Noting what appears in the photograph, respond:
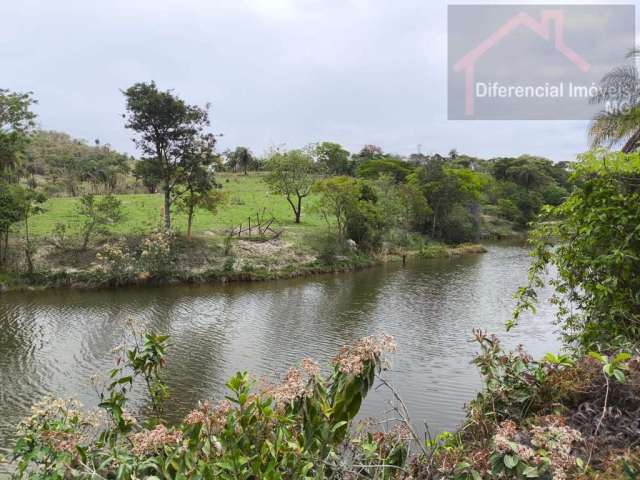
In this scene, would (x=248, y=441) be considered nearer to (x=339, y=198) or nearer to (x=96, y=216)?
(x=96, y=216)

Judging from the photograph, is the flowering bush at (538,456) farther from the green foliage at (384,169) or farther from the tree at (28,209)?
the green foliage at (384,169)

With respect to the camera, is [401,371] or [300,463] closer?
[300,463]

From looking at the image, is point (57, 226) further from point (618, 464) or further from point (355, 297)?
point (618, 464)

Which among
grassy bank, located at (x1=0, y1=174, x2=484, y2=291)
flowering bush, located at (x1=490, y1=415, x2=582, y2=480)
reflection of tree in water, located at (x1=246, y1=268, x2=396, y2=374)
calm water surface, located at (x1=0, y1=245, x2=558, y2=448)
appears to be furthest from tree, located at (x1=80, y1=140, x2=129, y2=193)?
flowering bush, located at (x1=490, y1=415, x2=582, y2=480)

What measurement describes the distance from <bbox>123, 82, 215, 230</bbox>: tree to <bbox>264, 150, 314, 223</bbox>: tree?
348 inches

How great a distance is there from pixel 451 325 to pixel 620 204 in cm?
1247

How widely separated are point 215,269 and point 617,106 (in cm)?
2256

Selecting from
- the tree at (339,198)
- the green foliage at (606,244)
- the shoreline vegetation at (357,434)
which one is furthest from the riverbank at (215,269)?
the green foliage at (606,244)

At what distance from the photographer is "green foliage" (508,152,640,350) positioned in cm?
672

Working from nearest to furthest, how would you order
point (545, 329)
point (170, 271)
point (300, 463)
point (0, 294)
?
point (300, 463) < point (545, 329) < point (0, 294) < point (170, 271)

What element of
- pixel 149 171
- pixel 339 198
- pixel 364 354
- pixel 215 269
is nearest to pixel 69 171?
pixel 149 171

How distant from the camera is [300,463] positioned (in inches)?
147

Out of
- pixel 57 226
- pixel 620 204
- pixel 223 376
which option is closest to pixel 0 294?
pixel 57 226

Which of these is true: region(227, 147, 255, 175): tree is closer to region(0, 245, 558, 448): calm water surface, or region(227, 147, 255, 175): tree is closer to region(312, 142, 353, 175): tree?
region(312, 142, 353, 175): tree
